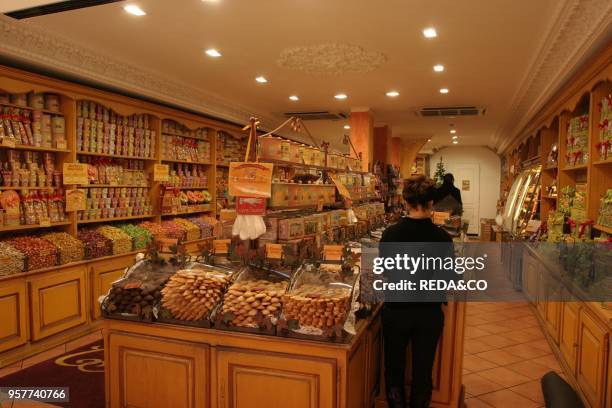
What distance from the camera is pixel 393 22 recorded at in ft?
12.1

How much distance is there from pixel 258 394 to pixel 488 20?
334 centimetres

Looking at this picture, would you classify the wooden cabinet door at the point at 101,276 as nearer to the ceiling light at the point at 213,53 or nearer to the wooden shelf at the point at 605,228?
the ceiling light at the point at 213,53

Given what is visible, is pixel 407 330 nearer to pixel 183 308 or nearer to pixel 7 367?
pixel 183 308

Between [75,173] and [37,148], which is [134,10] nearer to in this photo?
[37,148]

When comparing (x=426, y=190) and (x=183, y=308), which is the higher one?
(x=426, y=190)

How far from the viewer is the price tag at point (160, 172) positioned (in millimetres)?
5902

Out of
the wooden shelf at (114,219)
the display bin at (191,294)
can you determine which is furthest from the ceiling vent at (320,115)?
the display bin at (191,294)

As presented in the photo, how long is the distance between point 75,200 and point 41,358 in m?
1.61

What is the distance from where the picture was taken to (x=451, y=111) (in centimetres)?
768

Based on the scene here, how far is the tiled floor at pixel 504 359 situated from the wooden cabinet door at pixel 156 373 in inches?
78.8

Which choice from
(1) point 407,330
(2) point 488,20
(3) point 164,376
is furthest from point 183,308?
(2) point 488,20

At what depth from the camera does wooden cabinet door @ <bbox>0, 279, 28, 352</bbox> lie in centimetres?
380

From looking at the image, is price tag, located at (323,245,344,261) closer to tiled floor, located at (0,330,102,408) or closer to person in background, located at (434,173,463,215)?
tiled floor, located at (0,330,102,408)

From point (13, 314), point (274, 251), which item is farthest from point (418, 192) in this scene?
point (13, 314)
